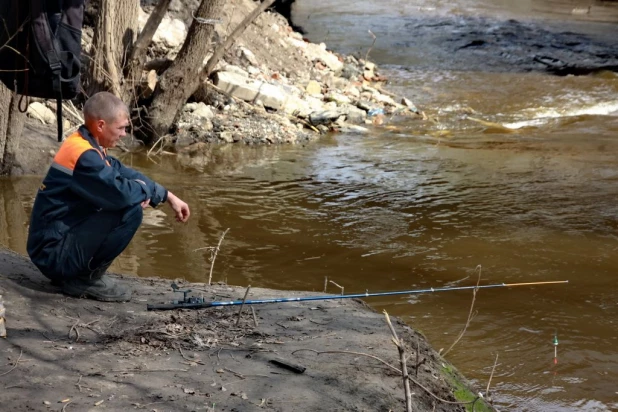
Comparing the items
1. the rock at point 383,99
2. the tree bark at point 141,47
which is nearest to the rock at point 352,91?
the rock at point 383,99

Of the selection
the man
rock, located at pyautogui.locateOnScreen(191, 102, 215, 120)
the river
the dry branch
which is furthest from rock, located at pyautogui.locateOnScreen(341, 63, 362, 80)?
the man

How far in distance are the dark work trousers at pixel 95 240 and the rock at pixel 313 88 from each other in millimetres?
9191

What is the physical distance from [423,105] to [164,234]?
7813 mm

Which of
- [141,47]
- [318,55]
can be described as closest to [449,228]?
[141,47]

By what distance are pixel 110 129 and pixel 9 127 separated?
4714 mm

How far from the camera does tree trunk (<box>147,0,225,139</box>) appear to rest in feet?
32.5

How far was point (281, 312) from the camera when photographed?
4.36m

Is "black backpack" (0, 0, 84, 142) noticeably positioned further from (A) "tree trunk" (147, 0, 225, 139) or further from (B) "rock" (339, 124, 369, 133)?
(B) "rock" (339, 124, 369, 133)

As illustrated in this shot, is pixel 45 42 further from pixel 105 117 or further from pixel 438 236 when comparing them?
pixel 438 236

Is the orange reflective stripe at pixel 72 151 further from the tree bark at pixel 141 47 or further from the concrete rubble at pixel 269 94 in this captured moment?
the tree bark at pixel 141 47

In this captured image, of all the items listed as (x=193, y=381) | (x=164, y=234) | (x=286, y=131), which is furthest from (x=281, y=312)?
(x=286, y=131)

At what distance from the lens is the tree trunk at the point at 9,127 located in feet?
25.9

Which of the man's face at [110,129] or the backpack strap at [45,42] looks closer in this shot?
the man's face at [110,129]

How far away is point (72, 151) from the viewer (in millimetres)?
3805
